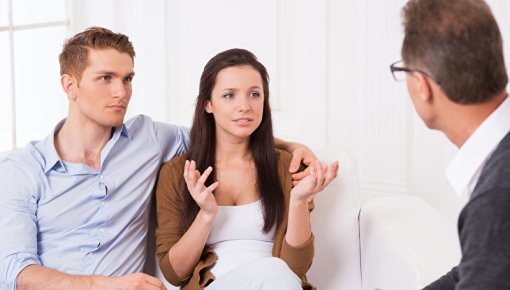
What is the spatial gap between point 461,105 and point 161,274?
1245 millimetres

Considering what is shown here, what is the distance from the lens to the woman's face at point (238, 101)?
2227 mm

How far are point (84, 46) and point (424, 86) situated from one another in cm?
113

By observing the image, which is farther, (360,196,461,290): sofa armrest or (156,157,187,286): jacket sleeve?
(156,157,187,286): jacket sleeve

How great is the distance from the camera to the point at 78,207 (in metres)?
2.13

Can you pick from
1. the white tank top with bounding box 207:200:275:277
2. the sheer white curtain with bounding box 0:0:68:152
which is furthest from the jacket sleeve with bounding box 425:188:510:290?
the sheer white curtain with bounding box 0:0:68:152

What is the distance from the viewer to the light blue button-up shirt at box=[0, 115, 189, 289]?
204cm

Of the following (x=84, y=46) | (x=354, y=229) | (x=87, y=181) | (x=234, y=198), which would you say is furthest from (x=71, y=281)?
(x=354, y=229)

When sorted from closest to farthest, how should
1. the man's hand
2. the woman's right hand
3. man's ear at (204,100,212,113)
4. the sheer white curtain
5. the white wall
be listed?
the man's hand, the woman's right hand, man's ear at (204,100,212,113), the sheer white curtain, the white wall

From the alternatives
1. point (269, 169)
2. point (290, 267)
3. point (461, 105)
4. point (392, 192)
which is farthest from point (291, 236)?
point (392, 192)

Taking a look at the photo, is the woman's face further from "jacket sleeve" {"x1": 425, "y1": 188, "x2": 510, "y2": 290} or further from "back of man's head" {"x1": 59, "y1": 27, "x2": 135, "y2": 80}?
"jacket sleeve" {"x1": 425, "y1": 188, "x2": 510, "y2": 290}

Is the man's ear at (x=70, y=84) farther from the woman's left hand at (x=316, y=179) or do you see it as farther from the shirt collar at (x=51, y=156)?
the woman's left hand at (x=316, y=179)

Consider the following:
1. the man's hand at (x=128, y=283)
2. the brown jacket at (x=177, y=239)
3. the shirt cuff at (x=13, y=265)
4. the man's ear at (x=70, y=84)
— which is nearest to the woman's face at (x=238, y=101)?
the brown jacket at (x=177, y=239)

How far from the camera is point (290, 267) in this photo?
7.06 feet

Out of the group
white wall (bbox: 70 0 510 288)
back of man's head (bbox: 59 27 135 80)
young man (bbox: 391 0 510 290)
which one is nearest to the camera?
young man (bbox: 391 0 510 290)
